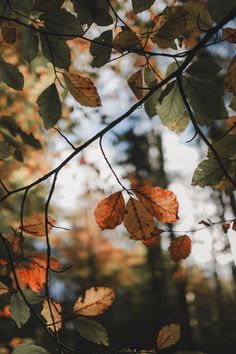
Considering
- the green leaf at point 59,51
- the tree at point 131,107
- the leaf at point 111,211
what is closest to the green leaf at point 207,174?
the tree at point 131,107

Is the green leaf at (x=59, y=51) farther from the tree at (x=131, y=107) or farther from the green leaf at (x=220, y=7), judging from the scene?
the green leaf at (x=220, y=7)

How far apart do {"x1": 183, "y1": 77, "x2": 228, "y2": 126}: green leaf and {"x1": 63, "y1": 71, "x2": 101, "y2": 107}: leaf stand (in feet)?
0.74

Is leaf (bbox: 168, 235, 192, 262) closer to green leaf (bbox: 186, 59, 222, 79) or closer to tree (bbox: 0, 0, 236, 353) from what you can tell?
tree (bbox: 0, 0, 236, 353)

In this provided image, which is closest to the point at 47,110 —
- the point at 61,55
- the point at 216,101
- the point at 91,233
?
the point at 61,55

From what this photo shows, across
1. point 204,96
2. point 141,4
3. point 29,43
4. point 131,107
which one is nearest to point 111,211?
point 131,107

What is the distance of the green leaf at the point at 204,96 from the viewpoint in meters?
0.83

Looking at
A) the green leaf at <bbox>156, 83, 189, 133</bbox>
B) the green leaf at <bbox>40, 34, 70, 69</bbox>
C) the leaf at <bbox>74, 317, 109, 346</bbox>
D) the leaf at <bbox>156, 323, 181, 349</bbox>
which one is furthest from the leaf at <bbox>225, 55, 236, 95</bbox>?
the leaf at <bbox>74, 317, 109, 346</bbox>

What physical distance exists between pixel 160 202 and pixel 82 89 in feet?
1.11

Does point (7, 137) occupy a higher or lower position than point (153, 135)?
lower

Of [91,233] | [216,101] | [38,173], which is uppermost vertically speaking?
[91,233]

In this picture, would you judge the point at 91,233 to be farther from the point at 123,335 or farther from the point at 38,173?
the point at 38,173

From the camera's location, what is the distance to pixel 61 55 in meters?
0.93

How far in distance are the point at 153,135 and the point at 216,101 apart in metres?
12.7

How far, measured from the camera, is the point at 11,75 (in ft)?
3.41
